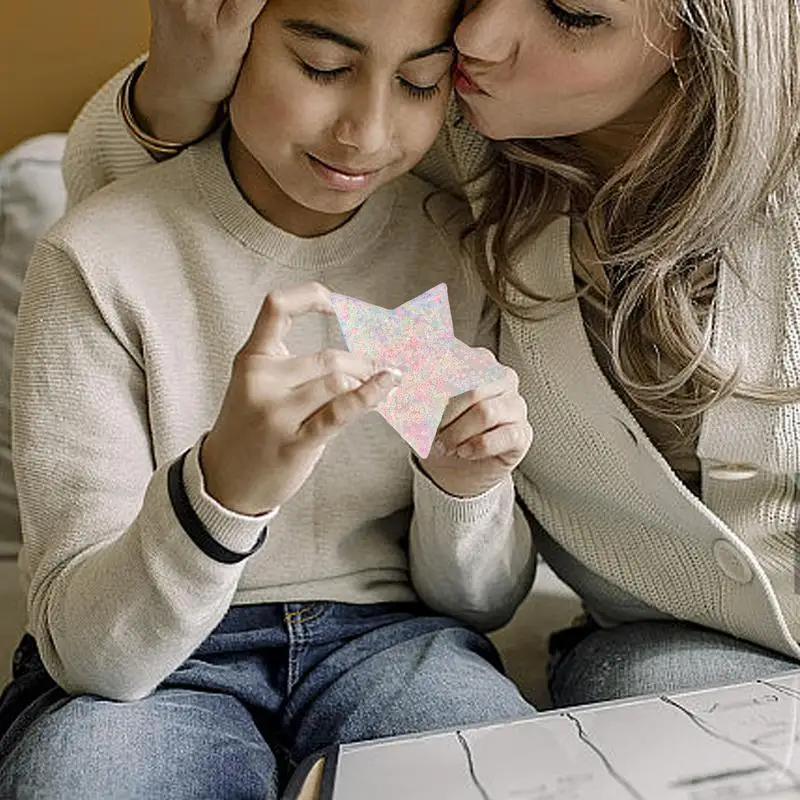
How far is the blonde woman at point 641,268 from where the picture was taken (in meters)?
1.02

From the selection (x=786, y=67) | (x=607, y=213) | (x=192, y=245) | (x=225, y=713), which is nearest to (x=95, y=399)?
(x=192, y=245)

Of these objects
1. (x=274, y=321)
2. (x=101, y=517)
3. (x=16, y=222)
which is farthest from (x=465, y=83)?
(x=16, y=222)

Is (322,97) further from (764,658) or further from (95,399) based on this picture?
(764,658)

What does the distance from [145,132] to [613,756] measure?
598mm

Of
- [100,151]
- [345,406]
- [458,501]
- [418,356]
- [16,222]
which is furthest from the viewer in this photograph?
[16,222]

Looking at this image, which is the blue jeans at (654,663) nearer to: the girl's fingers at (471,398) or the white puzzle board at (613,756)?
the white puzzle board at (613,756)

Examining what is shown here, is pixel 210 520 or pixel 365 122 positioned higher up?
pixel 365 122

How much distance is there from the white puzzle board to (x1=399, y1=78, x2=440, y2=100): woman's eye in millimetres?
438

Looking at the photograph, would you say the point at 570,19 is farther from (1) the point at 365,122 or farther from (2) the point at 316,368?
(2) the point at 316,368

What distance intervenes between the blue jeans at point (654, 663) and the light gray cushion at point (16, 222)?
61cm

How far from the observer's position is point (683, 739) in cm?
92

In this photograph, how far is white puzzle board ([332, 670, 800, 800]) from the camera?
2.82 ft

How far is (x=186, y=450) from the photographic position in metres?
1.07

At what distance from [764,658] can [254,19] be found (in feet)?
1.99
